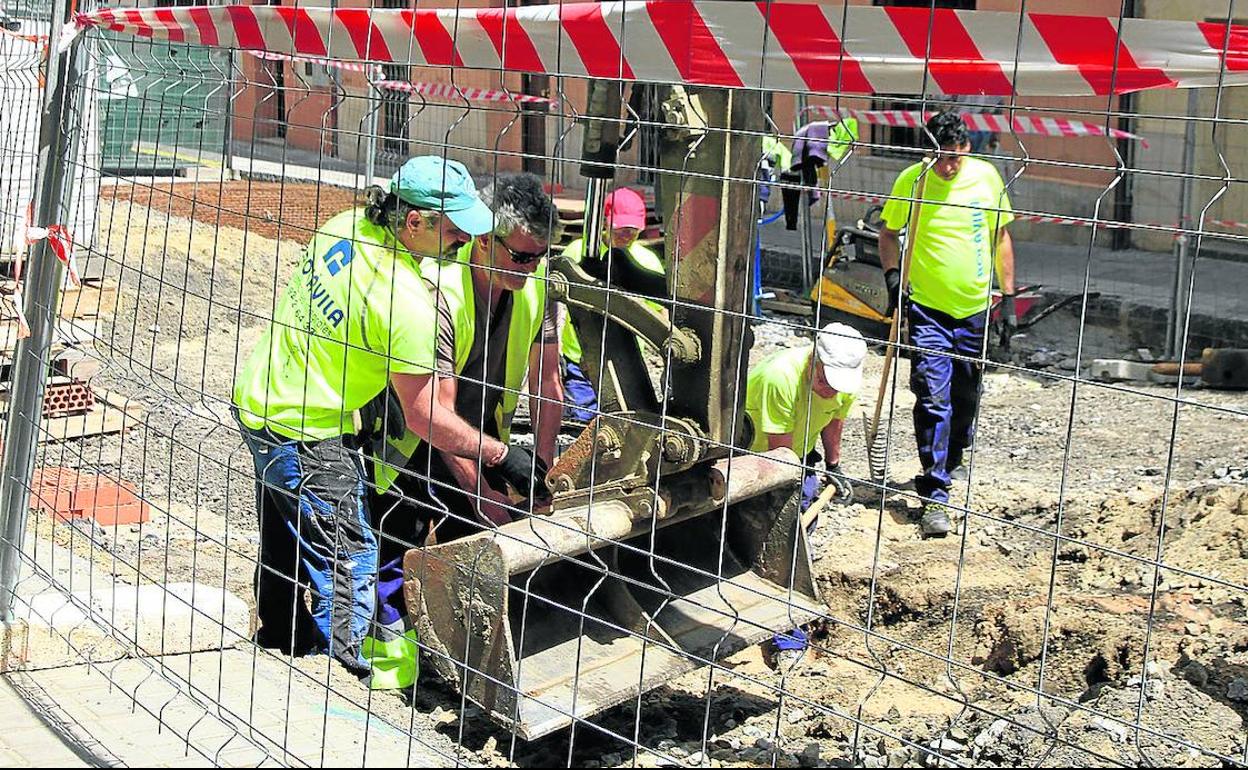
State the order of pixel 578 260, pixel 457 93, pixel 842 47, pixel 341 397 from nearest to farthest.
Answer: pixel 842 47, pixel 341 397, pixel 578 260, pixel 457 93

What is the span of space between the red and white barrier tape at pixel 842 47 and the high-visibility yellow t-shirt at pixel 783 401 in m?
2.09

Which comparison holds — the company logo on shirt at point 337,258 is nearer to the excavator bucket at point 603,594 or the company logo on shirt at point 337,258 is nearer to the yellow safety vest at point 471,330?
the yellow safety vest at point 471,330

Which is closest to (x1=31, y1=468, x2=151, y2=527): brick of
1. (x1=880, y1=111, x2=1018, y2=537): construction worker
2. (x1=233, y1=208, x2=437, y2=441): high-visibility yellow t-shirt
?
(x1=233, y1=208, x2=437, y2=441): high-visibility yellow t-shirt

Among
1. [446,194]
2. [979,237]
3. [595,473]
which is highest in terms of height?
[446,194]

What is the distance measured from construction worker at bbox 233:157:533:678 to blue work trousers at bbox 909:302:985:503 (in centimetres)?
273

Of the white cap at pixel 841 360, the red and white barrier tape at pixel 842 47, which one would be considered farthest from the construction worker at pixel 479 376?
the red and white barrier tape at pixel 842 47

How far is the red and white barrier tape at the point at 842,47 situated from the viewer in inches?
100

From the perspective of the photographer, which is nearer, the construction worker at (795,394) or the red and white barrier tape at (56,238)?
the red and white barrier tape at (56,238)

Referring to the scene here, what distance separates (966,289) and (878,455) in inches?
36.6

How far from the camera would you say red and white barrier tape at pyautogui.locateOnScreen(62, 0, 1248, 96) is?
2.54 meters

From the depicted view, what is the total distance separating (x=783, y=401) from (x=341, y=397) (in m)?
1.80

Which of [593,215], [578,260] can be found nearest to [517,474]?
[593,215]

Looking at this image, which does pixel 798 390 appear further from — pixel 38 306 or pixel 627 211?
pixel 38 306

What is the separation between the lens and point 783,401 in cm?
509
